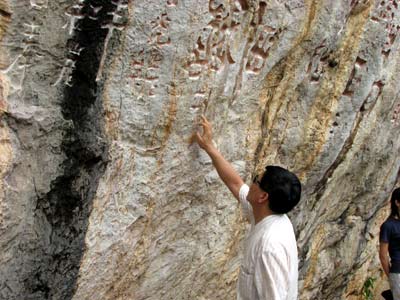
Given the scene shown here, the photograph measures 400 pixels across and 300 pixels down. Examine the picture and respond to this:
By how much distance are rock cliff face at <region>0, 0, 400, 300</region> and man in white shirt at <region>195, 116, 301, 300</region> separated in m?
0.72

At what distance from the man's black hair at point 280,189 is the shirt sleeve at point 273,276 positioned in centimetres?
22

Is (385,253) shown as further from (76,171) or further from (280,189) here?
(76,171)

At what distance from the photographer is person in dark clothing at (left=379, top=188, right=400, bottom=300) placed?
461 cm

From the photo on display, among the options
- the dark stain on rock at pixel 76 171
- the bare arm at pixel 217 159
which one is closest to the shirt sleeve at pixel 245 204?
the bare arm at pixel 217 159

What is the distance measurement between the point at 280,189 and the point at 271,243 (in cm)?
24

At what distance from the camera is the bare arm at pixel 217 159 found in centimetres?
337

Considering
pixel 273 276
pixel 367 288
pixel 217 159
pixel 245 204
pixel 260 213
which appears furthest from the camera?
pixel 367 288

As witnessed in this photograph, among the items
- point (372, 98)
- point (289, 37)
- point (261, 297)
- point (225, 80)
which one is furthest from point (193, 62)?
point (372, 98)

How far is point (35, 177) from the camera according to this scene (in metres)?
2.91

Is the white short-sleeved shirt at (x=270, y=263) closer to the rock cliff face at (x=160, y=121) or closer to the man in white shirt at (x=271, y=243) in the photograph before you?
the man in white shirt at (x=271, y=243)

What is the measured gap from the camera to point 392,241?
4652 mm

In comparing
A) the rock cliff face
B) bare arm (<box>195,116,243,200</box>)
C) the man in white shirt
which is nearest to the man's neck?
Result: the man in white shirt

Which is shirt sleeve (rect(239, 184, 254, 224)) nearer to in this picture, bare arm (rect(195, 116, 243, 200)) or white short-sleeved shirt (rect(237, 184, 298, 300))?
bare arm (rect(195, 116, 243, 200))

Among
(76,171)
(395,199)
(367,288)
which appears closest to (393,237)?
(395,199)
